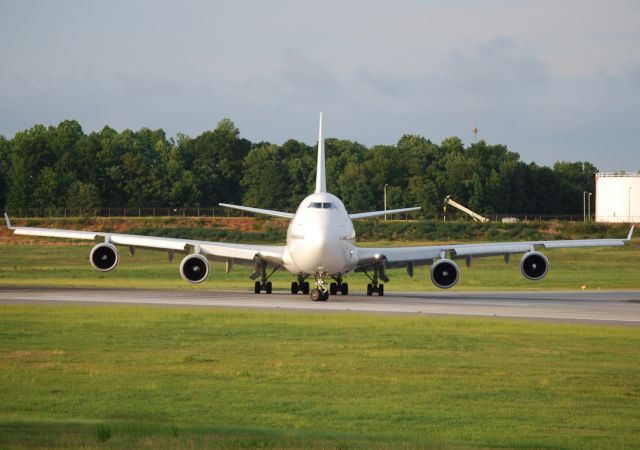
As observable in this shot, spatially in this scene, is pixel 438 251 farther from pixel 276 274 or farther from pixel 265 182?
pixel 265 182

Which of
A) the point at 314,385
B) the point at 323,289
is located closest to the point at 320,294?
the point at 323,289

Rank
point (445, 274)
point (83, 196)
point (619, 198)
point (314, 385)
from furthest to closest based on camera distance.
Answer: point (83, 196) → point (619, 198) → point (445, 274) → point (314, 385)

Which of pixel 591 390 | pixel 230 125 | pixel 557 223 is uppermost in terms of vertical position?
pixel 230 125

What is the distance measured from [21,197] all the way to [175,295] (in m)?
95.4

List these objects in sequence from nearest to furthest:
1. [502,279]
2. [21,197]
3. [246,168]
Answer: [502,279] < [21,197] < [246,168]

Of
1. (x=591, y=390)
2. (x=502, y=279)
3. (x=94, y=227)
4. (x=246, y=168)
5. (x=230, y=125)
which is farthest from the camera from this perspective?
(x=230, y=125)

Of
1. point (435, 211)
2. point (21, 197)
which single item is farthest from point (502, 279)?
point (21, 197)

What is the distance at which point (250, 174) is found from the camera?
15988cm

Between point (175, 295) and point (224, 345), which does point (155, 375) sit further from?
point (175, 295)

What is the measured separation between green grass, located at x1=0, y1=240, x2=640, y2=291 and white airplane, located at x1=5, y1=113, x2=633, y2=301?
24.9 ft

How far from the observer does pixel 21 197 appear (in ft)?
460

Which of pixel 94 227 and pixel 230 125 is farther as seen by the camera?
pixel 230 125

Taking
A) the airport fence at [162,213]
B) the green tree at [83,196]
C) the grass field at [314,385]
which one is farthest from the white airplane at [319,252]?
the green tree at [83,196]

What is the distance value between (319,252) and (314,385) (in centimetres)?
2375
